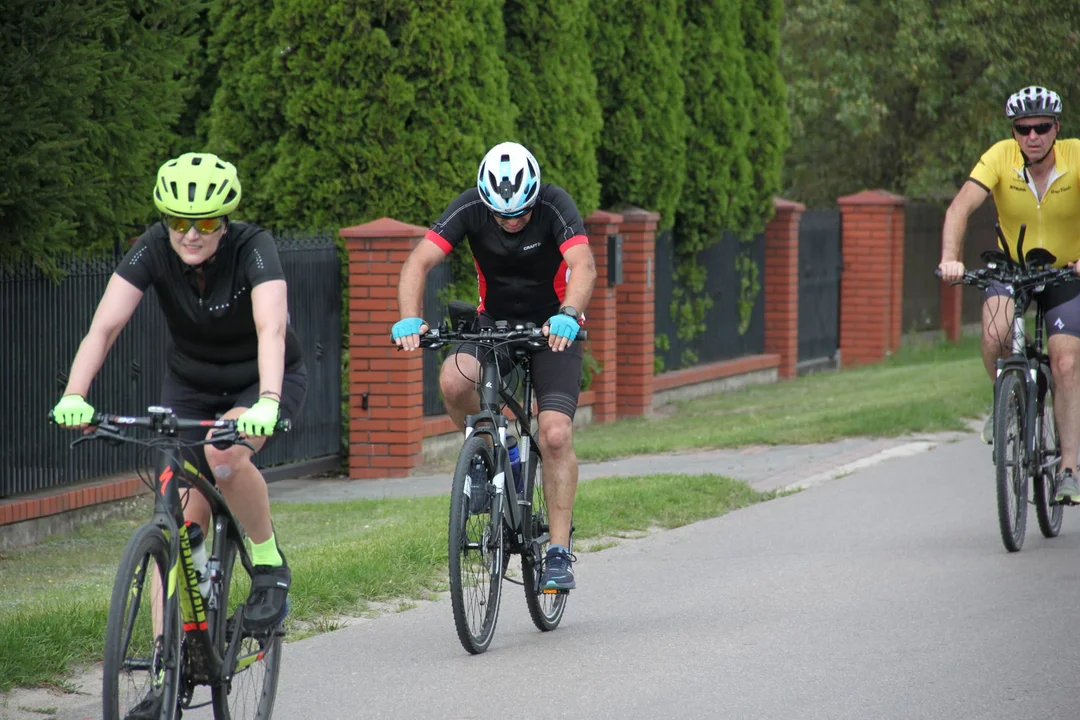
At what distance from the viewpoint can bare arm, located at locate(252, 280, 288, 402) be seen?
490 centimetres

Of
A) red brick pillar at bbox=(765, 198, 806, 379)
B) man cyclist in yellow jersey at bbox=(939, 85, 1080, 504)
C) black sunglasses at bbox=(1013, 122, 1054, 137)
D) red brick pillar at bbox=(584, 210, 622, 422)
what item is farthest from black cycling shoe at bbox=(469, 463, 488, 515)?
red brick pillar at bbox=(765, 198, 806, 379)

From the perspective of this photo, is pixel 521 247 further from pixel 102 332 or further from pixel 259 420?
pixel 259 420

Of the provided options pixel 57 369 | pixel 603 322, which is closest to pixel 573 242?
pixel 57 369

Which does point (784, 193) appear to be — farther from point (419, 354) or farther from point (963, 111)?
point (419, 354)

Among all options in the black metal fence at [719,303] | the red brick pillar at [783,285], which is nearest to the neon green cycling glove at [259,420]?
the black metal fence at [719,303]

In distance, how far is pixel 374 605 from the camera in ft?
24.3

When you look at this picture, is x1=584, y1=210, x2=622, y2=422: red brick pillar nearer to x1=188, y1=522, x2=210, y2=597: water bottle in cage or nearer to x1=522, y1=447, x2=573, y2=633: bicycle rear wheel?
x1=522, y1=447, x2=573, y2=633: bicycle rear wheel

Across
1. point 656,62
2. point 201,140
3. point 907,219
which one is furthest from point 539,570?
point 907,219

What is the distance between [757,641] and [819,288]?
15.8 meters

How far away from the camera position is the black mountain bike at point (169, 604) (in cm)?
438

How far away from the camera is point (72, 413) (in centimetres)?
461

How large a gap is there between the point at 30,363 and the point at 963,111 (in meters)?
17.3

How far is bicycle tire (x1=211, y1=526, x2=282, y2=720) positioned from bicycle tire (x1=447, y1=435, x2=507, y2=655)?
0.81 meters

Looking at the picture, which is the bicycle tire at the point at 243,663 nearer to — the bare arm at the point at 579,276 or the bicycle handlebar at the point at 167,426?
the bicycle handlebar at the point at 167,426
